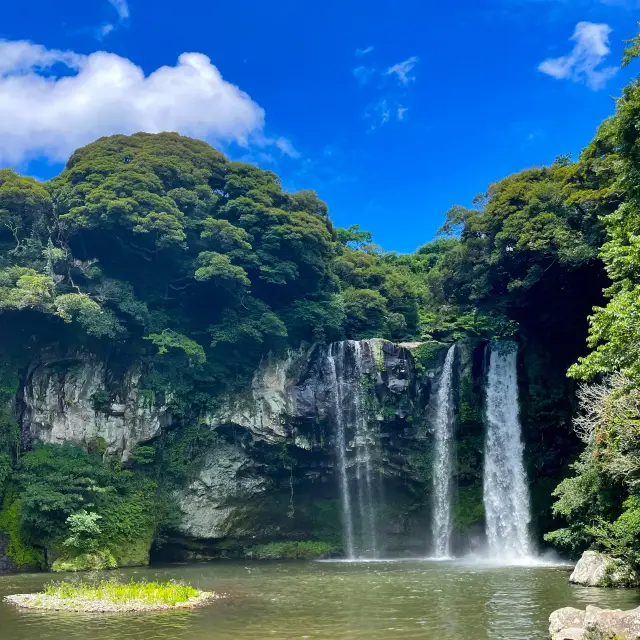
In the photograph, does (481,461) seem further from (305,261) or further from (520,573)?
(305,261)

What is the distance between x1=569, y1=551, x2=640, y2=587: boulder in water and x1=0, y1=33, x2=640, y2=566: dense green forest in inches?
119

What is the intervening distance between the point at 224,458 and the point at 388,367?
785 cm

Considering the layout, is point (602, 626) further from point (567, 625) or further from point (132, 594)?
point (132, 594)

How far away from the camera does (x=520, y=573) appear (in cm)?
1816

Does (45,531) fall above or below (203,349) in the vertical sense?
below

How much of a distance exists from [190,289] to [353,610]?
18.8 m

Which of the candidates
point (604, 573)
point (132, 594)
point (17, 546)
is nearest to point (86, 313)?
point (17, 546)

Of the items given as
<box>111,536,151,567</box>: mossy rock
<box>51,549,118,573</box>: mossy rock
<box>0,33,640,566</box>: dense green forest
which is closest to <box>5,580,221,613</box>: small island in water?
<box>51,549,118,573</box>: mossy rock

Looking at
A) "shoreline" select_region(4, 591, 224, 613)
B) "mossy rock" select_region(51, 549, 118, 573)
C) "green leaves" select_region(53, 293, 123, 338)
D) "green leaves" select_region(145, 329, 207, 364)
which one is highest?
"green leaves" select_region(53, 293, 123, 338)

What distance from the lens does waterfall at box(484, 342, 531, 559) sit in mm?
24242

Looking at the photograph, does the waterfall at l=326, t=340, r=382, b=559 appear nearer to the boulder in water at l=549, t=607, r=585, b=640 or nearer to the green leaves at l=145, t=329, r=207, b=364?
the green leaves at l=145, t=329, r=207, b=364

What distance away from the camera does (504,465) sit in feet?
83.8

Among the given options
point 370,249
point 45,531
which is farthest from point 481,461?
point 370,249

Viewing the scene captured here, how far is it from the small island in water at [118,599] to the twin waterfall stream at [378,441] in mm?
13165
